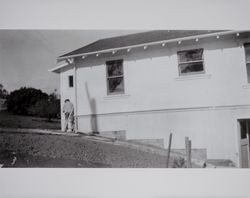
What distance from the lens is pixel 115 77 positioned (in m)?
4.82

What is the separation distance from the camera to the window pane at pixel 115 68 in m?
4.86

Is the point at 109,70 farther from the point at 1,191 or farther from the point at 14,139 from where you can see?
the point at 1,191

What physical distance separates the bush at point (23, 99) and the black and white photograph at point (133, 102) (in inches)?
0.6

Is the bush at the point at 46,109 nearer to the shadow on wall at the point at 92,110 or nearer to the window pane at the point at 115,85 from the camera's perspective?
the shadow on wall at the point at 92,110

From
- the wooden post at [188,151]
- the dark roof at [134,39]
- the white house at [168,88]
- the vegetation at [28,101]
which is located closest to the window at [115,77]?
the white house at [168,88]

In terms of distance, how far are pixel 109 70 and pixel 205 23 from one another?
1637 mm

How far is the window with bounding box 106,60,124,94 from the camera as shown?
4.81m

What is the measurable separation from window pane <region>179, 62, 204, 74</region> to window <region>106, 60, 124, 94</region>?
96 centimetres

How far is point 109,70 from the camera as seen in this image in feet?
16.0

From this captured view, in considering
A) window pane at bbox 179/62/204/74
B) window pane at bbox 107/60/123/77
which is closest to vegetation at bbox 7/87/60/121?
window pane at bbox 107/60/123/77

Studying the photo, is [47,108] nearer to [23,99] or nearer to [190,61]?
[23,99]

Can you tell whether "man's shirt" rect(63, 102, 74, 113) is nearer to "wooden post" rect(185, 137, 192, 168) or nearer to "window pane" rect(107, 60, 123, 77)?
"window pane" rect(107, 60, 123, 77)

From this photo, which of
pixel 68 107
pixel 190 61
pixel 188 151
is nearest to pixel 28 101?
pixel 68 107

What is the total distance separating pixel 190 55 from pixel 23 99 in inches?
101
